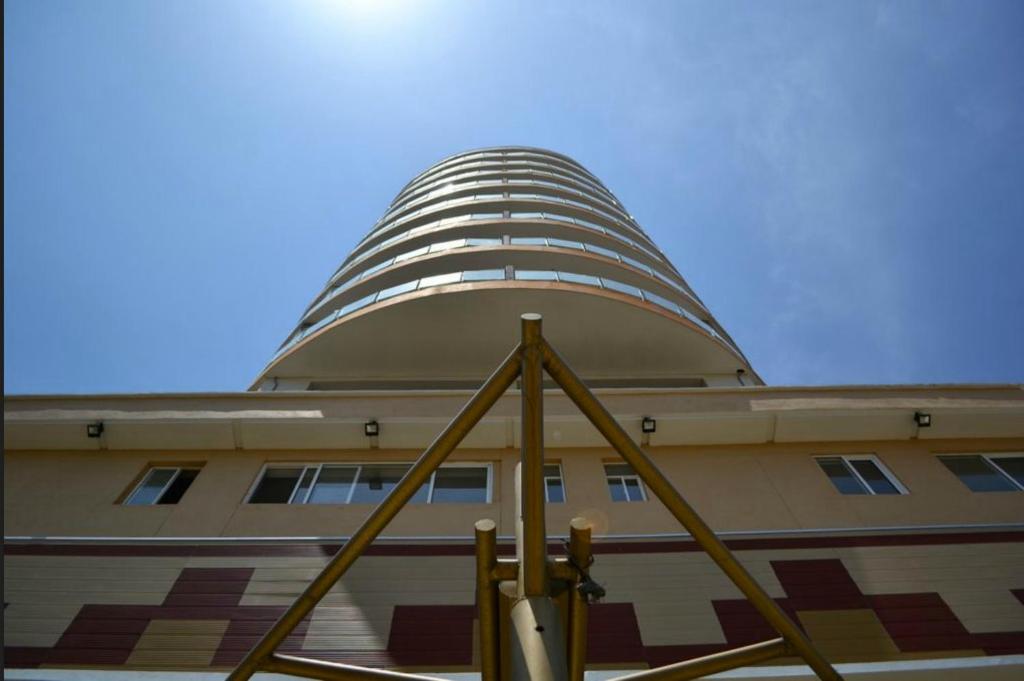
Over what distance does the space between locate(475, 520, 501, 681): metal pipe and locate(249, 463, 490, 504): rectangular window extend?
7970 mm

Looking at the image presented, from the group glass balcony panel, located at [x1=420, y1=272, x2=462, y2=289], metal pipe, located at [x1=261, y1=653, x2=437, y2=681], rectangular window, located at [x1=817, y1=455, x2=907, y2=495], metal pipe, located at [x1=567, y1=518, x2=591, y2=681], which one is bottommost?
metal pipe, located at [x1=261, y1=653, x2=437, y2=681]

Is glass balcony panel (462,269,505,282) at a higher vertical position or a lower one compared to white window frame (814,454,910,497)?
higher

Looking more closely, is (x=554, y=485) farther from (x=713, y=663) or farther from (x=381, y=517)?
(x=381, y=517)

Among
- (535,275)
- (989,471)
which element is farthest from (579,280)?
(989,471)

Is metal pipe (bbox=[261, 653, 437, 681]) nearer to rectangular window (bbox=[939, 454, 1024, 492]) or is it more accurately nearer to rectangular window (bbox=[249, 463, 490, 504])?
rectangular window (bbox=[249, 463, 490, 504])

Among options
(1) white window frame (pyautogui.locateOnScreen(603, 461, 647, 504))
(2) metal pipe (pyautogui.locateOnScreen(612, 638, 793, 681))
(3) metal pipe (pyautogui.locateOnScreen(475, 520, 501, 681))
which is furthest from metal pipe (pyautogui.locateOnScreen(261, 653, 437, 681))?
(1) white window frame (pyautogui.locateOnScreen(603, 461, 647, 504))

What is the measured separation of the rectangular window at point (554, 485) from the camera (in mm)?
11685

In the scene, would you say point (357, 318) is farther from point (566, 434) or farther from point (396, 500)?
point (396, 500)

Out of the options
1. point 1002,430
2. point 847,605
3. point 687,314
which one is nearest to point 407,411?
point 847,605

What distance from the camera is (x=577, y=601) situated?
3.81 meters

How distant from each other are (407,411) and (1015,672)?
10019 mm

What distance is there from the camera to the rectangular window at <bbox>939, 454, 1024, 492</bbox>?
475 inches

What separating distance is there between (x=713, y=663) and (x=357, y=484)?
9314 mm

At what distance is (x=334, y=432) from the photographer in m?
12.8
